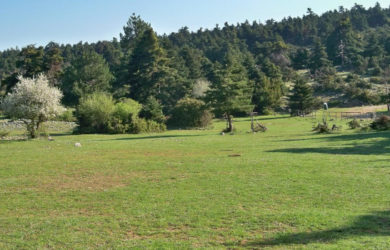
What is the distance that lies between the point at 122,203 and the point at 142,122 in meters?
36.3

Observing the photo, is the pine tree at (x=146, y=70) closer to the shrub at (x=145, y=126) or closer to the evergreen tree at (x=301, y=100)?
the shrub at (x=145, y=126)

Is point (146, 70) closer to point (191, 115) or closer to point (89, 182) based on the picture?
point (191, 115)

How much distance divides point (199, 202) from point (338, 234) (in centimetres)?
429

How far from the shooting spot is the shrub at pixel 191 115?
55.4 m

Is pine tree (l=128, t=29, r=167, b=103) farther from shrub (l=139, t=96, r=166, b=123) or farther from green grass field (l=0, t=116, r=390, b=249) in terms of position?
green grass field (l=0, t=116, r=390, b=249)

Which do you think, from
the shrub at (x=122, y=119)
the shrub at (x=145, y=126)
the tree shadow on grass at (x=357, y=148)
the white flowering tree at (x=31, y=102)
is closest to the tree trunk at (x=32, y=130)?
the white flowering tree at (x=31, y=102)

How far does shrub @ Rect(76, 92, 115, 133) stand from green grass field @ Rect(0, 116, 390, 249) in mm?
27789

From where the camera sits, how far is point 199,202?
38.3 ft

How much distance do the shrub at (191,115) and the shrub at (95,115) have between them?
11853 mm

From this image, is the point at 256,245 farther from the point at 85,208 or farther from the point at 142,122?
the point at 142,122

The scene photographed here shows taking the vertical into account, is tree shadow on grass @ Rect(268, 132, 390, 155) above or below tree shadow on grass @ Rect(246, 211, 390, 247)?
above

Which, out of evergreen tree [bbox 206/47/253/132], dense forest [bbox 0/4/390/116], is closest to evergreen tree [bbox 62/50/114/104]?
dense forest [bbox 0/4/390/116]

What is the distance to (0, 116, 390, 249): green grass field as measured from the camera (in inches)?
347

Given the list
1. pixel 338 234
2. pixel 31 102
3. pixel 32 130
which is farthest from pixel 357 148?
pixel 32 130
